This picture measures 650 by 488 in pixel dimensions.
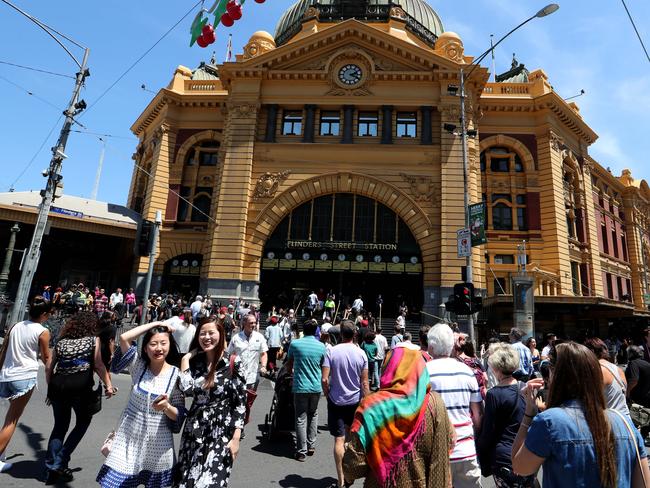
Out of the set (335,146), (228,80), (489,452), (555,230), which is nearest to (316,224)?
(335,146)

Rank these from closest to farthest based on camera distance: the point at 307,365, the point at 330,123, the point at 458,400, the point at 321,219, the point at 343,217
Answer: the point at 458,400 → the point at 307,365 → the point at 343,217 → the point at 321,219 → the point at 330,123

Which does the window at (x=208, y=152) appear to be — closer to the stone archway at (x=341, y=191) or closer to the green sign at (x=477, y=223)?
the stone archway at (x=341, y=191)

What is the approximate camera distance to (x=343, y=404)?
607cm

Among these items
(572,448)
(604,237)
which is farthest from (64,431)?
(604,237)

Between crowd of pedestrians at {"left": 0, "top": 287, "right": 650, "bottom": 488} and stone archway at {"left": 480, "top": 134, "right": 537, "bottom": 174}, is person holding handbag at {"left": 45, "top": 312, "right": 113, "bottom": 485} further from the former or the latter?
stone archway at {"left": 480, "top": 134, "right": 537, "bottom": 174}

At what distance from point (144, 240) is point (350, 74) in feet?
76.9

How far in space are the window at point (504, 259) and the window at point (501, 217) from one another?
231 centimetres

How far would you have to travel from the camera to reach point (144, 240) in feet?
44.8

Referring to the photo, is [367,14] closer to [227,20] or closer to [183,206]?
[183,206]

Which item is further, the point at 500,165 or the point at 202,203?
the point at 202,203

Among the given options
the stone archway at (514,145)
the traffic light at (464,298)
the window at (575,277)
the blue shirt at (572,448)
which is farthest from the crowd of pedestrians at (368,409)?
the window at (575,277)

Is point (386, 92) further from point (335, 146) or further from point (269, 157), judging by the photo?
point (269, 157)

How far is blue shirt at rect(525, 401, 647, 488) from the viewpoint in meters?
2.44

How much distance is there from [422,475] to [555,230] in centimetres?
3340
